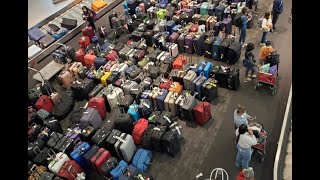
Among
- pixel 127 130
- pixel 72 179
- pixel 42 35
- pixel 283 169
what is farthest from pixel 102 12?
pixel 283 169

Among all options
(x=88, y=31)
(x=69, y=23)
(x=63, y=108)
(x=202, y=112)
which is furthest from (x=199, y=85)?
(x=69, y=23)

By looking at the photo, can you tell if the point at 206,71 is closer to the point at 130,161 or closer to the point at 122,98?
the point at 122,98

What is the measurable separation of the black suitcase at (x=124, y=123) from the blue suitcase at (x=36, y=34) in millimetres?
6357

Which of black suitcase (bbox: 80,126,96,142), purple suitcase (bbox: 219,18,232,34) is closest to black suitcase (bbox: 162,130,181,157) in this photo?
black suitcase (bbox: 80,126,96,142)

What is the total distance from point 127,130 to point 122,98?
45.2 inches

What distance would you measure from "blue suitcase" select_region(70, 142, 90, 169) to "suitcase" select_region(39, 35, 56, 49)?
6218 mm

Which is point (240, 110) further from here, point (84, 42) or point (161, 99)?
point (84, 42)

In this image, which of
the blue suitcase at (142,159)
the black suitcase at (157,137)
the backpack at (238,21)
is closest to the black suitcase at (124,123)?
the black suitcase at (157,137)

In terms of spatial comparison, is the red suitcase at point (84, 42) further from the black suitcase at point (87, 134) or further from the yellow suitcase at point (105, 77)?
the black suitcase at point (87, 134)

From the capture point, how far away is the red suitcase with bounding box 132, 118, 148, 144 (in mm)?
8580

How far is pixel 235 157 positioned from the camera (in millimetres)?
8055

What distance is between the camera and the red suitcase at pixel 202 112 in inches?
344

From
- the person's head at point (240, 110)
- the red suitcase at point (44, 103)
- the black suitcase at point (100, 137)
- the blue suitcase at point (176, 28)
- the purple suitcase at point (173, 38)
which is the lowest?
the red suitcase at point (44, 103)

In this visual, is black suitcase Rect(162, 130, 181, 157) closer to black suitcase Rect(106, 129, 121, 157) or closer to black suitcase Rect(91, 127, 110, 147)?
black suitcase Rect(106, 129, 121, 157)
